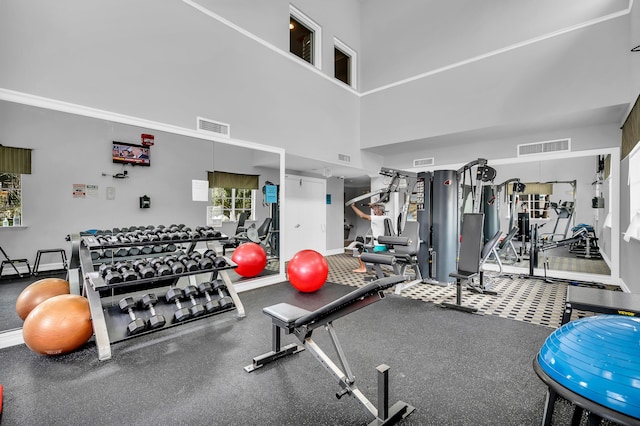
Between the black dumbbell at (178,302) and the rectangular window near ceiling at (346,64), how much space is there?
5725mm

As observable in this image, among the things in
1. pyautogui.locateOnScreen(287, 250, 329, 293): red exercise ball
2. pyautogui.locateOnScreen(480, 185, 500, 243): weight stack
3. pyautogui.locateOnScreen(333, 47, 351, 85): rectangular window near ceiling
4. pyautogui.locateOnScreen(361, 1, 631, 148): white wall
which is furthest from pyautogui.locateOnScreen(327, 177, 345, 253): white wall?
pyautogui.locateOnScreen(287, 250, 329, 293): red exercise ball

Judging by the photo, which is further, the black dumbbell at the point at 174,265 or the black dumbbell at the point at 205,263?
the black dumbbell at the point at 205,263

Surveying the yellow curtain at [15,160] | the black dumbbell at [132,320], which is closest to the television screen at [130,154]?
the yellow curtain at [15,160]

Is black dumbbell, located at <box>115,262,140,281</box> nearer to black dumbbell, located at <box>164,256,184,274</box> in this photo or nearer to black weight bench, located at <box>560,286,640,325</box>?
black dumbbell, located at <box>164,256,184,274</box>

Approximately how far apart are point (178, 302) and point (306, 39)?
18.6 ft

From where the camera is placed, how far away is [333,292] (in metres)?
4.49

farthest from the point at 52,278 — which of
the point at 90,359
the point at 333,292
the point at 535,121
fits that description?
the point at 535,121

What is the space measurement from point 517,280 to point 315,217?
4.51 meters

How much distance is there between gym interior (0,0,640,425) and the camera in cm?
190

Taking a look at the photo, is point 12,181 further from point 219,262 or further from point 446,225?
point 446,225

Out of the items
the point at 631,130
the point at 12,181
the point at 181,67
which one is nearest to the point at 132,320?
the point at 12,181

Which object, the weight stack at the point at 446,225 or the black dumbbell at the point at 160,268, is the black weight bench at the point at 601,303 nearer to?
the weight stack at the point at 446,225

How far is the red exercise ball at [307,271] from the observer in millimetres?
4234

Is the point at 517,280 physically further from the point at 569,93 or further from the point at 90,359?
the point at 90,359
